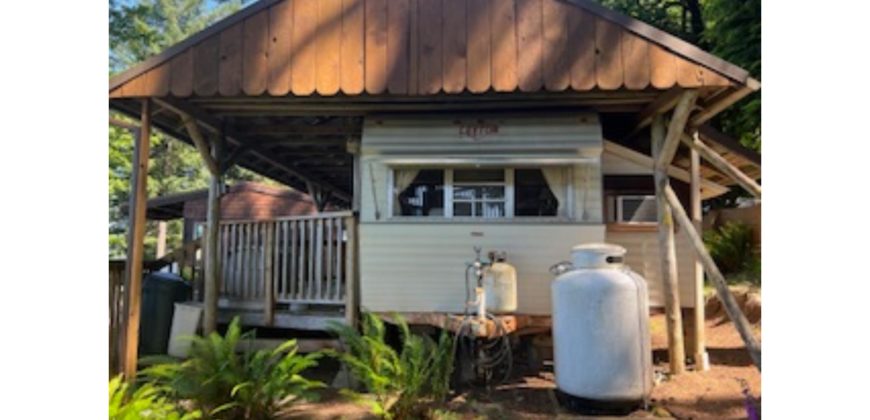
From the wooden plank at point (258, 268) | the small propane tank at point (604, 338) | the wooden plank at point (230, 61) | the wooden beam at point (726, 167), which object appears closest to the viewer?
the small propane tank at point (604, 338)

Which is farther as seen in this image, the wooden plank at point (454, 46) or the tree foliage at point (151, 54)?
the tree foliage at point (151, 54)

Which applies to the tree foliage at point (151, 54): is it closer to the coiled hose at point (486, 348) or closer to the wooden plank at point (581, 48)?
the coiled hose at point (486, 348)

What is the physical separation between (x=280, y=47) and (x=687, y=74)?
3963 millimetres

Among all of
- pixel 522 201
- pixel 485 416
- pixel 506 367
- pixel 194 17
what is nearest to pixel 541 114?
pixel 522 201

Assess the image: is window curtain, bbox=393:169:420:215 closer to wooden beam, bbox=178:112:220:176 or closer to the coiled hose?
the coiled hose

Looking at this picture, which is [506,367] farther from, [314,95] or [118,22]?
[118,22]

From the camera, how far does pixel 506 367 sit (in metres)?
5.44

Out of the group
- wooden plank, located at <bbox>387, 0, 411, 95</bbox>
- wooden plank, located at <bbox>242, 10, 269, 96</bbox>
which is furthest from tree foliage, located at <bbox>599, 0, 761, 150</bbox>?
wooden plank, located at <bbox>242, 10, 269, 96</bbox>

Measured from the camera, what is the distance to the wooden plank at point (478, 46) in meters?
4.96

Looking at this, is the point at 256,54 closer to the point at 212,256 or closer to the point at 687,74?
the point at 212,256

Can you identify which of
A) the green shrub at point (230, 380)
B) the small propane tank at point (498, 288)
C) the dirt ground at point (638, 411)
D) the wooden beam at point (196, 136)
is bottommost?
the dirt ground at point (638, 411)

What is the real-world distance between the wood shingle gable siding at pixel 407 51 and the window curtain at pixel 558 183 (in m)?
1.10

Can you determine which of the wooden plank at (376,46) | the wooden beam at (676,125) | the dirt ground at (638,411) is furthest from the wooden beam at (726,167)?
the wooden plank at (376,46)

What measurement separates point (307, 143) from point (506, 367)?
4.44 metres
